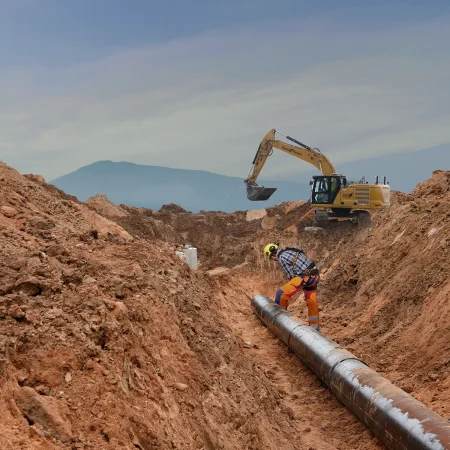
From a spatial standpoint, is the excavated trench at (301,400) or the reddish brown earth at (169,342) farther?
the excavated trench at (301,400)

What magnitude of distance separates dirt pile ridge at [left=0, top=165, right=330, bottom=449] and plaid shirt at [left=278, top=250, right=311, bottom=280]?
14.3 feet

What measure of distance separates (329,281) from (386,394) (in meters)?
10.9

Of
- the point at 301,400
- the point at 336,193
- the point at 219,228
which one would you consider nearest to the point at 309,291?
the point at 301,400

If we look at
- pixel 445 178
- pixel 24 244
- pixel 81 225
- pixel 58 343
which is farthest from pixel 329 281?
pixel 58 343

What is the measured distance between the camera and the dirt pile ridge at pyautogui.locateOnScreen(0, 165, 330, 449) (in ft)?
16.1

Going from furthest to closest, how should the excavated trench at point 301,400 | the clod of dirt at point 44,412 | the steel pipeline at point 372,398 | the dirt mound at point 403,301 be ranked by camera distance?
the dirt mound at point 403,301, the excavated trench at point 301,400, the steel pipeline at point 372,398, the clod of dirt at point 44,412

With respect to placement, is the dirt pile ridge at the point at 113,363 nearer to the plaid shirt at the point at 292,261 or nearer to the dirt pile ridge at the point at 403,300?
the dirt pile ridge at the point at 403,300

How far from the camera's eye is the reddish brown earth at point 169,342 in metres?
5.14

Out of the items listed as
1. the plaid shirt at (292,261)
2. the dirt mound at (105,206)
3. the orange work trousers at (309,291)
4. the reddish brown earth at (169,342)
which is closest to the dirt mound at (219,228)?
the dirt mound at (105,206)

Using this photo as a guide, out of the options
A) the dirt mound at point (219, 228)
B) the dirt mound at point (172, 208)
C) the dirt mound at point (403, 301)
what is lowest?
the dirt mound at point (403, 301)

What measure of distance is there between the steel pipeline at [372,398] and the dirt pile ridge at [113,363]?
106 cm

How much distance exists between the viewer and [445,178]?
72.5ft

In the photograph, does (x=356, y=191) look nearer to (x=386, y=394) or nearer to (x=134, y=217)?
(x=134, y=217)

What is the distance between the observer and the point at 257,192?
98.1 ft
